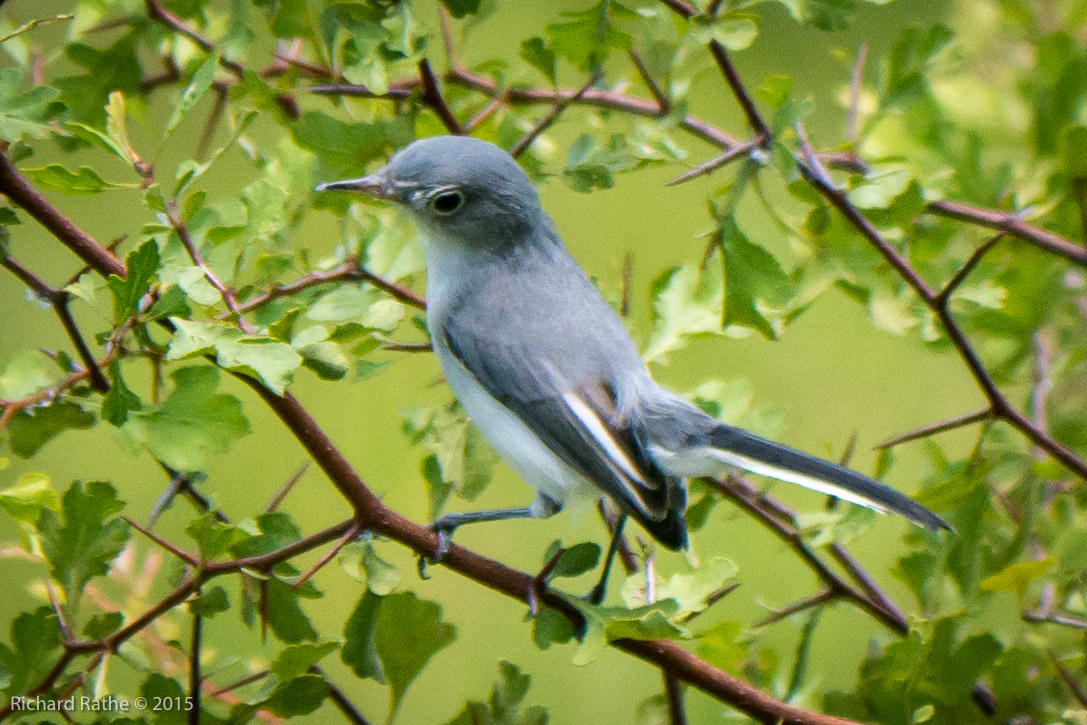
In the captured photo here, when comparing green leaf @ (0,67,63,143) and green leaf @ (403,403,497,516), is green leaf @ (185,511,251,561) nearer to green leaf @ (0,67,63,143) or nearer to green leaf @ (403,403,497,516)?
green leaf @ (403,403,497,516)

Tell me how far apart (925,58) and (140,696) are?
4.34ft

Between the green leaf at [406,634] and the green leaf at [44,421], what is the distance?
37cm

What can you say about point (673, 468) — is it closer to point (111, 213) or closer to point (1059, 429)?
point (1059, 429)

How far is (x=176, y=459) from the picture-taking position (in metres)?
1.05

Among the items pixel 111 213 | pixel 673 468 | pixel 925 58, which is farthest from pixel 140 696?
pixel 111 213

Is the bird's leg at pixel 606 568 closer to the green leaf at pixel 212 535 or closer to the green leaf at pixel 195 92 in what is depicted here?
the green leaf at pixel 212 535

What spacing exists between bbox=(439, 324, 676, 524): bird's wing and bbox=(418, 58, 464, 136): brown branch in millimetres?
278

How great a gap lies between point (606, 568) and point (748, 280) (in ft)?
1.32

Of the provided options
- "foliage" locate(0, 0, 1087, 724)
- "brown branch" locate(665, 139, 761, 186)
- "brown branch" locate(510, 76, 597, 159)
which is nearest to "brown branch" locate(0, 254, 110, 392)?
"foliage" locate(0, 0, 1087, 724)

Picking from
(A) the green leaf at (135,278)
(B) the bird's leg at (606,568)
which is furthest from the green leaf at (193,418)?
(B) the bird's leg at (606,568)

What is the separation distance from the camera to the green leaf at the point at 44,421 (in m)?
1.12

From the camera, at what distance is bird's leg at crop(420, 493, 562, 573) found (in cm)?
116

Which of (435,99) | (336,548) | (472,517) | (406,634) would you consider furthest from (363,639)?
(435,99)

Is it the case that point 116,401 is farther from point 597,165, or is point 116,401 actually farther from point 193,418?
point 597,165
